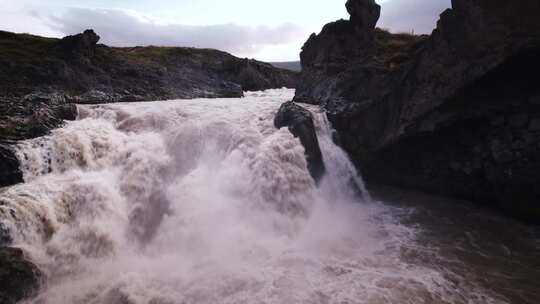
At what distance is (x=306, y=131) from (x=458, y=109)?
847 centimetres

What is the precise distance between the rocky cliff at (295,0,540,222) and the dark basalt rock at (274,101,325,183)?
286 centimetres

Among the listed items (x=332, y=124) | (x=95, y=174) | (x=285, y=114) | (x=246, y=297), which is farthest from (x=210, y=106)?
(x=246, y=297)

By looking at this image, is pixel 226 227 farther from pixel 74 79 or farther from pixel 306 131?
pixel 74 79

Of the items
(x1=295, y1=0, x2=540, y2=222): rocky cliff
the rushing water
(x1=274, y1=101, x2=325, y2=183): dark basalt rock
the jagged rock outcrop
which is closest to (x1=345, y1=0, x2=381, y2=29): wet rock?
(x1=295, y1=0, x2=540, y2=222): rocky cliff

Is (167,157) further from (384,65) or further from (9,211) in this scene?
(384,65)

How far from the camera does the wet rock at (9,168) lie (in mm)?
13637

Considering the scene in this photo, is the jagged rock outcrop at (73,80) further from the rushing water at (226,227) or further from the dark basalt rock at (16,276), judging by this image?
the dark basalt rock at (16,276)

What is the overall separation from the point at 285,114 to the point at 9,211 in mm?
15135

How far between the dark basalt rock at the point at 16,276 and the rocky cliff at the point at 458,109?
1797 cm

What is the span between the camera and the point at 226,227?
14.9 metres

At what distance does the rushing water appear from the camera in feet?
35.9

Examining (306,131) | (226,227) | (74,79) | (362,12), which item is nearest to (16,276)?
(226,227)

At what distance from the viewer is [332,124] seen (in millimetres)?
22844

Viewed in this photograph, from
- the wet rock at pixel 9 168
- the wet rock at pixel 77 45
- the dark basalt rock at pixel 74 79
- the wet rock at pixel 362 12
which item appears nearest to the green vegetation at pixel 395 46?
the wet rock at pixel 362 12
